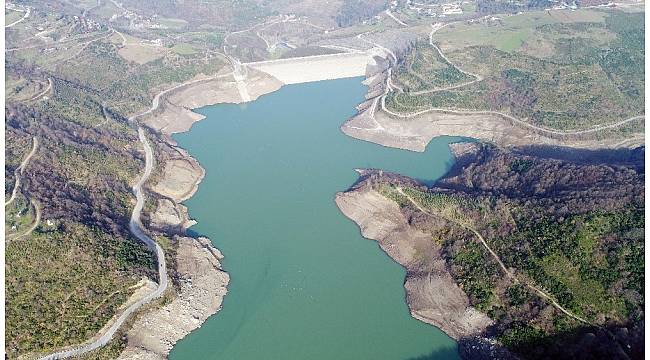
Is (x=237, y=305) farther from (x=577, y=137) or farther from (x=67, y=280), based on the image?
(x=577, y=137)

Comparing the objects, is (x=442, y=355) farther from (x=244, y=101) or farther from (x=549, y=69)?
(x=244, y=101)

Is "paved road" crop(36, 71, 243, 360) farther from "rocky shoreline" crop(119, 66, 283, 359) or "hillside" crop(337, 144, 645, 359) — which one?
"hillside" crop(337, 144, 645, 359)

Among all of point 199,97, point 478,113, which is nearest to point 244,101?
point 199,97

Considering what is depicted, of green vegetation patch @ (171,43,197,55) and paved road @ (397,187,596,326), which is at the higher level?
green vegetation patch @ (171,43,197,55)

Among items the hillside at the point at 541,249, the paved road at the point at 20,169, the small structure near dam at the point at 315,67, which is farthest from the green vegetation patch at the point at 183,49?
the hillside at the point at 541,249

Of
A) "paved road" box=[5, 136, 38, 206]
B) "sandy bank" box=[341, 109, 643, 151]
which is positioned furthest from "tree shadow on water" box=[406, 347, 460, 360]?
"paved road" box=[5, 136, 38, 206]

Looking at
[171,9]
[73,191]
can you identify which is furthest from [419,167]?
[171,9]
